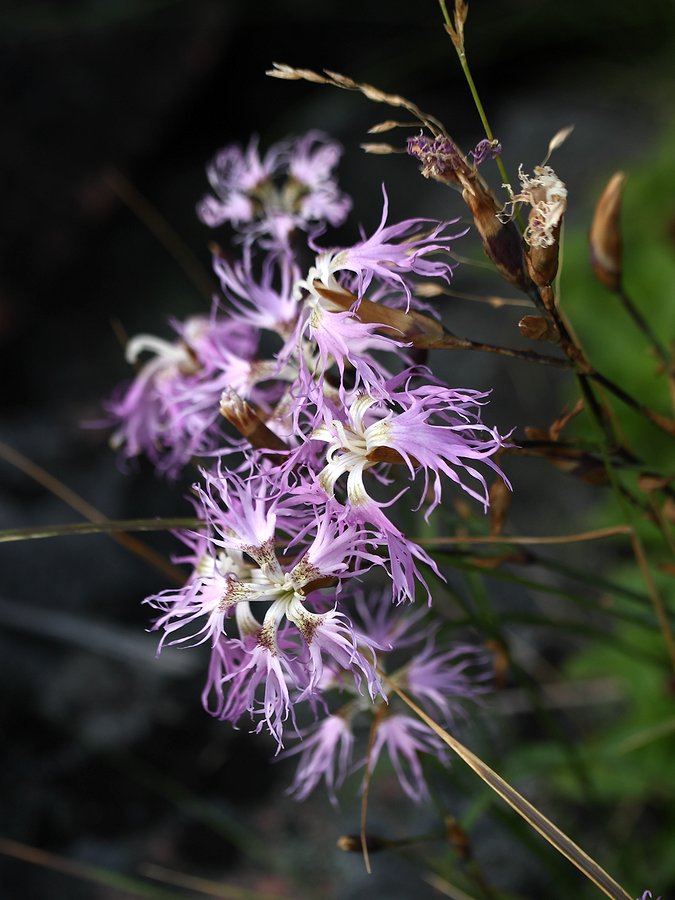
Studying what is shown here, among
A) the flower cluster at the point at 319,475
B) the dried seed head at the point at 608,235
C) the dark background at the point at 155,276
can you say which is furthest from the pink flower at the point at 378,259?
the dark background at the point at 155,276

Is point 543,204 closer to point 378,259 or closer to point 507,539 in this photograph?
point 378,259

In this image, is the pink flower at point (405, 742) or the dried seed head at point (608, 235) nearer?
the dried seed head at point (608, 235)

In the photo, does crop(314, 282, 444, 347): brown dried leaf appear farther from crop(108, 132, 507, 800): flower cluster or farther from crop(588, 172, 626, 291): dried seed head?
crop(588, 172, 626, 291): dried seed head

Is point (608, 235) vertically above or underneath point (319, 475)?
above

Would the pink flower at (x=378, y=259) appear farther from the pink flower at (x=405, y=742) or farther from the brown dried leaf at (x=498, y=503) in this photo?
the pink flower at (x=405, y=742)

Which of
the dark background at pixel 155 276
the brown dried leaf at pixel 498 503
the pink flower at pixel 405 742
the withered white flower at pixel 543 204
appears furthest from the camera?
the dark background at pixel 155 276

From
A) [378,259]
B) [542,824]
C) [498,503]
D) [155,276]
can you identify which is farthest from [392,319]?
[155,276]

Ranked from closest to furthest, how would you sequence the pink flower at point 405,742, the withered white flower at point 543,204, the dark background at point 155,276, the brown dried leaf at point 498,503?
the withered white flower at point 543,204, the brown dried leaf at point 498,503, the pink flower at point 405,742, the dark background at point 155,276
